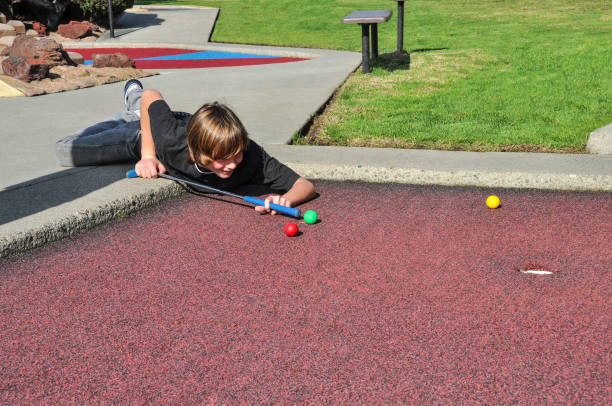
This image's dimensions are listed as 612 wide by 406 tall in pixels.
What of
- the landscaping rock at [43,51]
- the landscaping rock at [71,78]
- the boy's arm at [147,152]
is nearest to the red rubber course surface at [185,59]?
the landscaping rock at [71,78]

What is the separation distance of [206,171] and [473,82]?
17.5ft

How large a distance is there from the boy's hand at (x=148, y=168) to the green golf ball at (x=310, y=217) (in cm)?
119

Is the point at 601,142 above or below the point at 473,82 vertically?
above

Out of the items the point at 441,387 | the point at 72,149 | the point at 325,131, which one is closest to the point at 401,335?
the point at 441,387

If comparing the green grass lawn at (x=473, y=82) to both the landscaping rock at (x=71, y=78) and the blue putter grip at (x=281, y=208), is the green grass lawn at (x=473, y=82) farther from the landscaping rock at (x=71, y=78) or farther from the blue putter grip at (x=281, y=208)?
the landscaping rock at (x=71, y=78)

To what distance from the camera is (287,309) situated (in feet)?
8.86

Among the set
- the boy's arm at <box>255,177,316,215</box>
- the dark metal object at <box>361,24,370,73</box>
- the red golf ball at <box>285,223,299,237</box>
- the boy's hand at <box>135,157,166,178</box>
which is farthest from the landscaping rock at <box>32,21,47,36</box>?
the red golf ball at <box>285,223,299,237</box>

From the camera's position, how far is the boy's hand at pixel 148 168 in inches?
164

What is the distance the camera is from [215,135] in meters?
3.53

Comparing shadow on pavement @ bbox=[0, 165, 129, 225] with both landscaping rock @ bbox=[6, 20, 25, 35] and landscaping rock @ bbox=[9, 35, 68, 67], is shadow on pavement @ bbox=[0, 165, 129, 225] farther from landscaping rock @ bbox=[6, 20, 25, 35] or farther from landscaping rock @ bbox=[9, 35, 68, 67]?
landscaping rock @ bbox=[6, 20, 25, 35]

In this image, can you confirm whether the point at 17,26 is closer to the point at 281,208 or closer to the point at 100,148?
the point at 100,148

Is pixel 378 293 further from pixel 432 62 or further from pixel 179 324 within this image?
pixel 432 62

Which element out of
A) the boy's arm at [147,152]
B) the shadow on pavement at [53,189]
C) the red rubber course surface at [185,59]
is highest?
the boy's arm at [147,152]

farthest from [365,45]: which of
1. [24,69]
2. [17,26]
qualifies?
[17,26]
